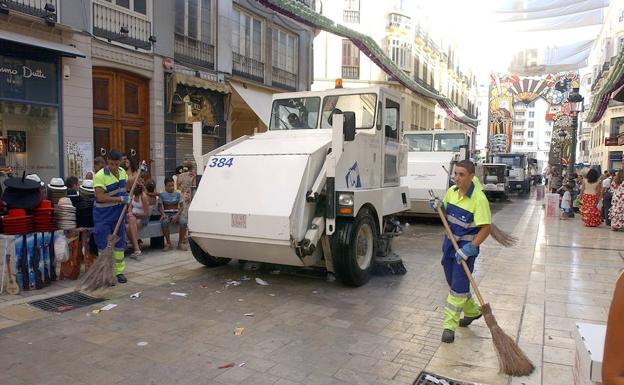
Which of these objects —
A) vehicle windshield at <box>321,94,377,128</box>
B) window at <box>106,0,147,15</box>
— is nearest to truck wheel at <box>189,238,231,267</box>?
vehicle windshield at <box>321,94,377,128</box>

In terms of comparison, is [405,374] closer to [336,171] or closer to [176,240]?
[336,171]

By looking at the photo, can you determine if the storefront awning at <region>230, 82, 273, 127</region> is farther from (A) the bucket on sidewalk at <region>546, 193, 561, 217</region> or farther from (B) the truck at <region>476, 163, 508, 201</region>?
(B) the truck at <region>476, 163, 508, 201</region>

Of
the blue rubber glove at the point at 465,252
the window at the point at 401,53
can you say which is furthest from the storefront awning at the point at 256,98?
the window at the point at 401,53

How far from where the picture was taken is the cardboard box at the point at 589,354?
1948mm

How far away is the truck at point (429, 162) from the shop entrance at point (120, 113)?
23.4 ft

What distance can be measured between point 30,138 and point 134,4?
442 cm

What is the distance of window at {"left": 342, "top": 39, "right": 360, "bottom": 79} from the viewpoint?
3050 centimetres

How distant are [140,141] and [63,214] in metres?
7.38

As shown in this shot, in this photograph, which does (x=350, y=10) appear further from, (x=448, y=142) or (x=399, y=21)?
(x=448, y=142)

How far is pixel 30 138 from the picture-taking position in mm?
10539

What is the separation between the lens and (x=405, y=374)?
3.85m

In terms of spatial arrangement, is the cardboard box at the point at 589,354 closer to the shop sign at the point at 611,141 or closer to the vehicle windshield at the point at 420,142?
the vehicle windshield at the point at 420,142

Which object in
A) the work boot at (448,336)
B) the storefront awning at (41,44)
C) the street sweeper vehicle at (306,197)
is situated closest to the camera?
the work boot at (448,336)

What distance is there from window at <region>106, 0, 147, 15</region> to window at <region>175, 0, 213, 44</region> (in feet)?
4.22
